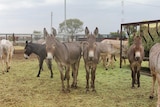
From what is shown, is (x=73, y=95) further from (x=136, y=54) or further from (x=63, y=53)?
(x=136, y=54)

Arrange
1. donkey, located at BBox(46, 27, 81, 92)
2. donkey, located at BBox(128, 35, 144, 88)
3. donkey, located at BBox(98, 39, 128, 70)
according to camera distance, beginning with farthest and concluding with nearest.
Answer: donkey, located at BBox(98, 39, 128, 70), donkey, located at BBox(128, 35, 144, 88), donkey, located at BBox(46, 27, 81, 92)

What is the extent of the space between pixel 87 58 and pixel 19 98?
7.28ft

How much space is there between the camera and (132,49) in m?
8.59

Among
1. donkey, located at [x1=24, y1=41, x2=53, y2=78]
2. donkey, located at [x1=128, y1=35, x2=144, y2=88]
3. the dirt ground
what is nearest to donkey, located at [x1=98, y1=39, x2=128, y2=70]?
donkey, located at [x1=24, y1=41, x2=53, y2=78]

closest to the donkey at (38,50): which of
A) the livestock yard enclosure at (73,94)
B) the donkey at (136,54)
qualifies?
the livestock yard enclosure at (73,94)

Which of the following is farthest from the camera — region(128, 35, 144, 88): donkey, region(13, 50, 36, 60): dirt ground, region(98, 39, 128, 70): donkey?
region(13, 50, 36, 60): dirt ground

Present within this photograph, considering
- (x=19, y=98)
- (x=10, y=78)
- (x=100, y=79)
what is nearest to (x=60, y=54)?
(x=19, y=98)

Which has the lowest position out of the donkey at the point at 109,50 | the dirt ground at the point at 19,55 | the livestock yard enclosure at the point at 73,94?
the livestock yard enclosure at the point at 73,94

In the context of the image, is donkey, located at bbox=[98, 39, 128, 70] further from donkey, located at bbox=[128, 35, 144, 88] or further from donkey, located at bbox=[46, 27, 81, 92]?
donkey, located at bbox=[46, 27, 81, 92]

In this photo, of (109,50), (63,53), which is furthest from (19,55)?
(63,53)

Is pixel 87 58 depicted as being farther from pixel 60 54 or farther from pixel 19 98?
pixel 19 98

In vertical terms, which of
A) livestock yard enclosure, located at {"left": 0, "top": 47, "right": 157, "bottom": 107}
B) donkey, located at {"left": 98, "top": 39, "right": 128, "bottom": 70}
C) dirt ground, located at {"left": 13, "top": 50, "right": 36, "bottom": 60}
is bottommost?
livestock yard enclosure, located at {"left": 0, "top": 47, "right": 157, "bottom": 107}

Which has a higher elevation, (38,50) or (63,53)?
(63,53)

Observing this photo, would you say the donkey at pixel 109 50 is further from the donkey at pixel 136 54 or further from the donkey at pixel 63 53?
the donkey at pixel 63 53
